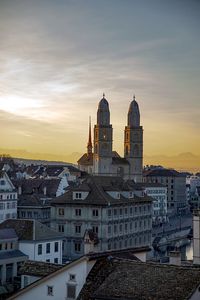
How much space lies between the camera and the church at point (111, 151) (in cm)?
13600

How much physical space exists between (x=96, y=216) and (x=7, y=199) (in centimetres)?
1592

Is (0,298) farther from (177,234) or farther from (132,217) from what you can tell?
(177,234)

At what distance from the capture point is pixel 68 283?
1934 centimetres

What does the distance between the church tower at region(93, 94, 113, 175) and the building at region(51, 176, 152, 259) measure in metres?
77.3

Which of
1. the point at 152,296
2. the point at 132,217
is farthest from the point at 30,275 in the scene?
the point at 132,217

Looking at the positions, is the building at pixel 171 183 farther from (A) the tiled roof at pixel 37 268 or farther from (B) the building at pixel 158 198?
(A) the tiled roof at pixel 37 268

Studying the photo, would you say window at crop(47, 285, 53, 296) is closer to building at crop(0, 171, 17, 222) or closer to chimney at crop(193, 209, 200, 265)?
chimney at crop(193, 209, 200, 265)

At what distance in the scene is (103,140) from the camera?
138 m

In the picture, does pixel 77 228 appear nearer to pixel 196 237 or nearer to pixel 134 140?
pixel 196 237

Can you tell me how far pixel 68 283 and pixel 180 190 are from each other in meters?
143

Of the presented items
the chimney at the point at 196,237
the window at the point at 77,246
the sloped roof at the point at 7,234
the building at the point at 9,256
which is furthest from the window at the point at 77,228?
the chimney at the point at 196,237

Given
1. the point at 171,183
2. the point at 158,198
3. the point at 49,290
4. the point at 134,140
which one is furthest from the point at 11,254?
the point at 171,183

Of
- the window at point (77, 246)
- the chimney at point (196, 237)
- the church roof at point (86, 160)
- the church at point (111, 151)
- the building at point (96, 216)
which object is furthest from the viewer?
the church roof at point (86, 160)

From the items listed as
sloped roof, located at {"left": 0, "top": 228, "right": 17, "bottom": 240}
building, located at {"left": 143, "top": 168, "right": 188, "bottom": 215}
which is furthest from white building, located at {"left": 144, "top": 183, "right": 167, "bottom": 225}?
sloped roof, located at {"left": 0, "top": 228, "right": 17, "bottom": 240}
